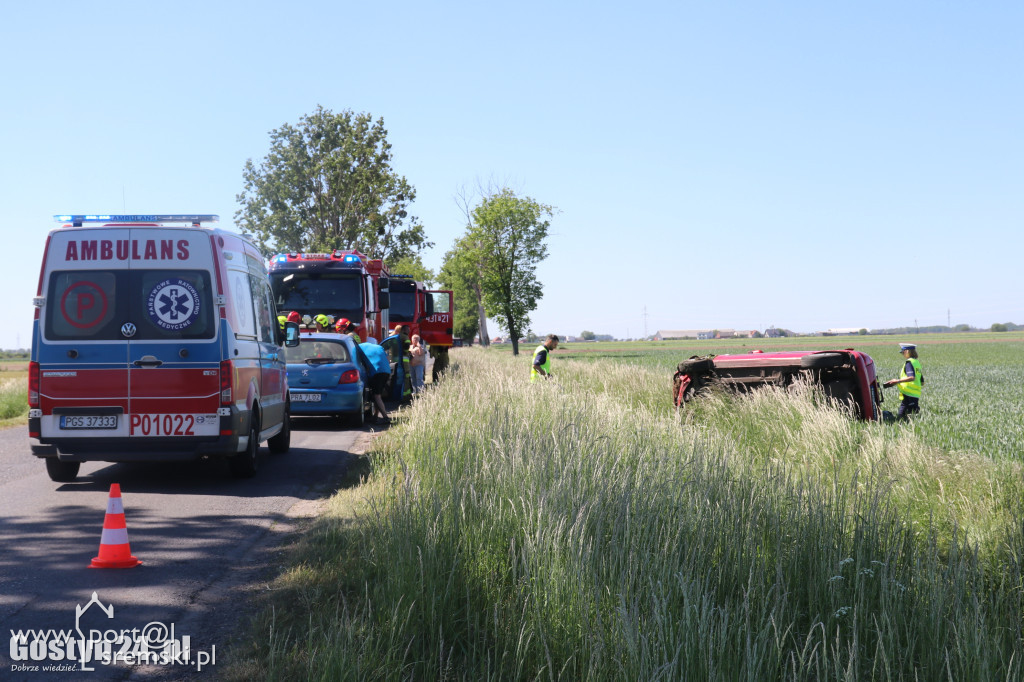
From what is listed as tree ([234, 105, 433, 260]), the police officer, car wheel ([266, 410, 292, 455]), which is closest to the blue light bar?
car wheel ([266, 410, 292, 455])

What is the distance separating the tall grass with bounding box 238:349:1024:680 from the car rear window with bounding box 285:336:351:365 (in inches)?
349

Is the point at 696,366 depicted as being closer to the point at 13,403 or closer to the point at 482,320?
the point at 13,403

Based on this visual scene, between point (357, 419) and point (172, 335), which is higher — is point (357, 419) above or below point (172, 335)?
below

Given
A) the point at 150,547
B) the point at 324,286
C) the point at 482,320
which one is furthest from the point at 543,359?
the point at 482,320

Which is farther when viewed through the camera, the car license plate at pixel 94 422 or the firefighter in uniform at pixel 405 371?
the firefighter in uniform at pixel 405 371

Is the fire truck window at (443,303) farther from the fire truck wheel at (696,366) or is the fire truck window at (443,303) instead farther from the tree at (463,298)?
the tree at (463,298)

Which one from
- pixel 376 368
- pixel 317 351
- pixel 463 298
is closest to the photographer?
pixel 317 351

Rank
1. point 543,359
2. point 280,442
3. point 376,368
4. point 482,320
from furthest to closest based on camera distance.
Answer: point 482,320 < point 543,359 < point 376,368 < point 280,442

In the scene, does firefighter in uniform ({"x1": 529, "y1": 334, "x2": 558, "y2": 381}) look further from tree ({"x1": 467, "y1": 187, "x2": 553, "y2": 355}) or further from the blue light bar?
tree ({"x1": 467, "y1": 187, "x2": 553, "y2": 355})

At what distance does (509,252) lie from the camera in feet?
264

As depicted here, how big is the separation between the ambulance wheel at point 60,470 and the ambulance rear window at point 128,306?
1416 millimetres

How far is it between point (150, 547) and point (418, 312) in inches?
924

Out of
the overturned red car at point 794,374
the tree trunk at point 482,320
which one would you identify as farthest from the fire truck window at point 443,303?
the tree trunk at point 482,320

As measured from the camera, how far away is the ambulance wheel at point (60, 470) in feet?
31.3
